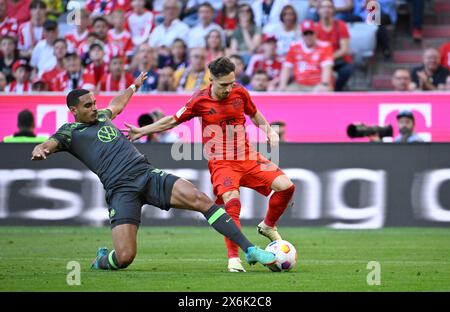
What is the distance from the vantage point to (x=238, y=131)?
11156 mm

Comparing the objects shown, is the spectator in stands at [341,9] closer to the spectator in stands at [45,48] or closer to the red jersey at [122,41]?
the red jersey at [122,41]

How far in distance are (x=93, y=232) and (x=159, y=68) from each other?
5.07 meters

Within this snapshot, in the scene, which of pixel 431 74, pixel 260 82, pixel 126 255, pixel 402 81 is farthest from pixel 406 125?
pixel 126 255

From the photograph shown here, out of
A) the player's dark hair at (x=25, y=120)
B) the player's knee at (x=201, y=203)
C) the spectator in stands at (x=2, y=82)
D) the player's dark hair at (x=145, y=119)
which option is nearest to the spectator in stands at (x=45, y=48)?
the spectator in stands at (x=2, y=82)

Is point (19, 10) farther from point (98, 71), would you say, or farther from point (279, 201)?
point (279, 201)

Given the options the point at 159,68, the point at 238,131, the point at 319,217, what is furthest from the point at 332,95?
the point at 238,131

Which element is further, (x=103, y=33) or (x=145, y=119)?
(x=103, y=33)

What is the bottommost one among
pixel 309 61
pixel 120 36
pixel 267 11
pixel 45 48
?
pixel 309 61

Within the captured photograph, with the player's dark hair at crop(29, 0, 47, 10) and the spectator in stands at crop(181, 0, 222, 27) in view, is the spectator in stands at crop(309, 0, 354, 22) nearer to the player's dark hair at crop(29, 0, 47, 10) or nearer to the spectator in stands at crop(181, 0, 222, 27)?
the spectator in stands at crop(181, 0, 222, 27)

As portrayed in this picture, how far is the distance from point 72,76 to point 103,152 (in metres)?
9.38

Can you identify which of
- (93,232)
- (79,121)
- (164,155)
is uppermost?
(79,121)

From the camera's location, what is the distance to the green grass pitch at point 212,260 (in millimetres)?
9141

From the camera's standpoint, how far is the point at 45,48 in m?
20.5
